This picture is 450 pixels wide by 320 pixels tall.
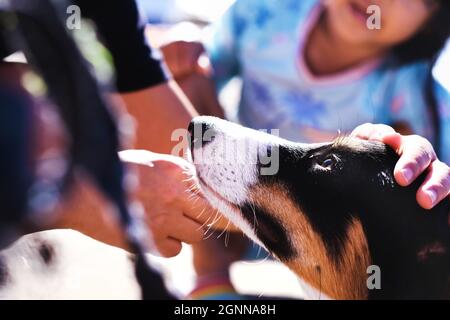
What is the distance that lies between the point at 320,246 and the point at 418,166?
0.43m

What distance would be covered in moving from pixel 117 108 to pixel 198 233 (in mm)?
593

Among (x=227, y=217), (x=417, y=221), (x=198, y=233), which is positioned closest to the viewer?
(x=417, y=221)

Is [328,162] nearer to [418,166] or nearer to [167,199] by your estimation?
[418,166]

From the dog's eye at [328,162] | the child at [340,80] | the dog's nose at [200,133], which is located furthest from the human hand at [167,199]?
the dog's eye at [328,162]

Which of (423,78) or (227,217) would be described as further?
(423,78)

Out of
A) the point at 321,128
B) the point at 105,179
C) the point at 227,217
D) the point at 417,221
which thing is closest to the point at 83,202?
the point at 105,179

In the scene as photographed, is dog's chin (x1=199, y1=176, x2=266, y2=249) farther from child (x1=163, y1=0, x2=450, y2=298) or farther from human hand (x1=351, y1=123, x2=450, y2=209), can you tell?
human hand (x1=351, y1=123, x2=450, y2=209)

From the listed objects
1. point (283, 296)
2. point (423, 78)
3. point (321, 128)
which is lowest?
point (283, 296)

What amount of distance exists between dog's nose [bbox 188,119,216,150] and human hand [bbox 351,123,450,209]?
57 centimetres

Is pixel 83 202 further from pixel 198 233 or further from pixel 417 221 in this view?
pixel 417 221

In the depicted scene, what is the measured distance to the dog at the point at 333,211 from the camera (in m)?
2.04

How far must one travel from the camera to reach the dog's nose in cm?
220

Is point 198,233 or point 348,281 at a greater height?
point 198,233

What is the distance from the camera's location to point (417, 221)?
2035 mm
